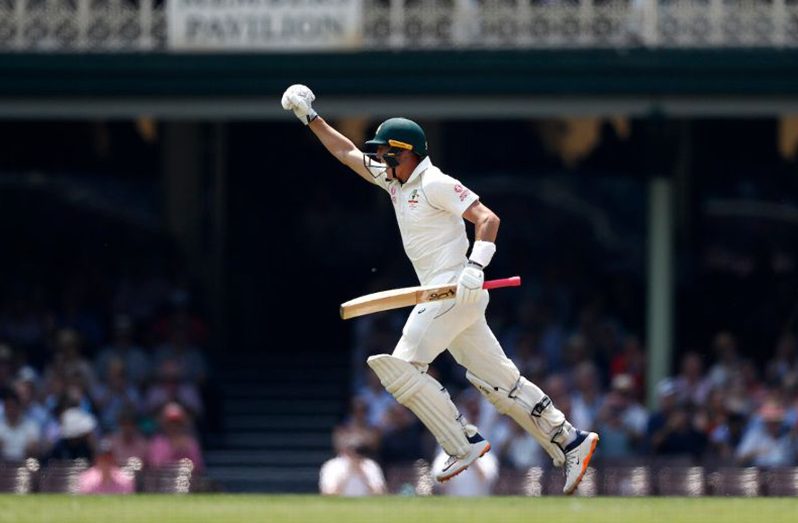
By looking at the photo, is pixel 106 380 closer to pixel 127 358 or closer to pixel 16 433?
pixel 127 358

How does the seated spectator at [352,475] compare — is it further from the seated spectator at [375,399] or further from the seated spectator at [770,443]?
the seated spectator at [770,443]

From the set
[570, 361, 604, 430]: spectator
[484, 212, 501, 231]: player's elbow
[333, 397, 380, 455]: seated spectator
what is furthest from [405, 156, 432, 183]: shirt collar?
[570, 361, 604, 430]: spectator

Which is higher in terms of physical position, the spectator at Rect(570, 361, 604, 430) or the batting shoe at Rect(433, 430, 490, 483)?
the batting shoe at Rect(433, 430, 490, 483)

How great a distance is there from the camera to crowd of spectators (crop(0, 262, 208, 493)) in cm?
1546

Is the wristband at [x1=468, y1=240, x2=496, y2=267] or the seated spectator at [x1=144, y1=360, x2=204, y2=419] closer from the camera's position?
the wristband at [x1=468, y1=240, x2=496, y2=267]

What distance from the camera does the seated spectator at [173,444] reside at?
50.9 ft

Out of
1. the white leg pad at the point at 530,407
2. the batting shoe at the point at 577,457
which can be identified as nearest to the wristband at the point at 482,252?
the white leg pad at the point at 530,407

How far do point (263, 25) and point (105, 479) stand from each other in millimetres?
4888

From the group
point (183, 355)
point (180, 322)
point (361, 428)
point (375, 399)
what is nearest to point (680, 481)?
point (361, 428)

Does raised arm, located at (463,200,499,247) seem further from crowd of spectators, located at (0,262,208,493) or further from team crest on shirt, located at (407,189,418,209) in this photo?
crowd of spectators, located at (0,262,208,493)

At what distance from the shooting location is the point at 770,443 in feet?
49.8

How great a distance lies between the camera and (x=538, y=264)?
18703 millimetres

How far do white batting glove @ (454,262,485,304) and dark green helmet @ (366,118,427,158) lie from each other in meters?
0.76

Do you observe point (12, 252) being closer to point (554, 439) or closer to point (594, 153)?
point (594, 153)
